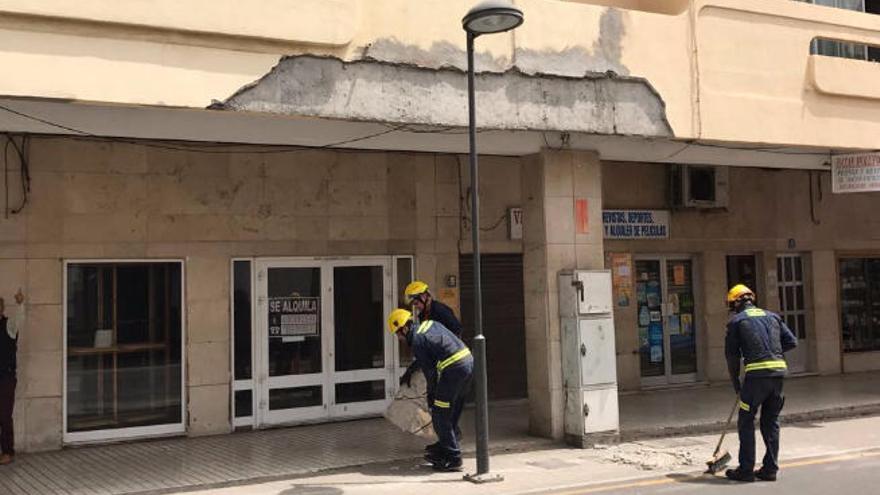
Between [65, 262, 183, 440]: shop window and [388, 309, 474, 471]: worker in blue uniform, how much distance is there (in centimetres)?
380

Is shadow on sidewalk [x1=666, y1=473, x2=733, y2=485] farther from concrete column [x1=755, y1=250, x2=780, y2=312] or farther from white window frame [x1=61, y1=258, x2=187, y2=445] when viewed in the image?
concrete column [x1=755, y1=250, x2=780, y2=312]

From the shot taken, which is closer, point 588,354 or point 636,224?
point 588,354

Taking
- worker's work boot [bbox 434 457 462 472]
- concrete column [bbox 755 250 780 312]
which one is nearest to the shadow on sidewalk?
worker's work boot [bbox 434 457 462 472]

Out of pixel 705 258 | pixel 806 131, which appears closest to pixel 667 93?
pixel 806 131

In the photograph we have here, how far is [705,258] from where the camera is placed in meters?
14.4

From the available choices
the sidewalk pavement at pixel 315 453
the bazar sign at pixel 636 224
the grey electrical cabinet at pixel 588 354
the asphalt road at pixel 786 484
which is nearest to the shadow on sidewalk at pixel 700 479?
the asphalt road at pixel 786 484

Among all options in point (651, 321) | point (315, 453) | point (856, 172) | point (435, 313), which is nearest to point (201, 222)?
point (315, 453)

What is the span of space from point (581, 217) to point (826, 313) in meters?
8.26

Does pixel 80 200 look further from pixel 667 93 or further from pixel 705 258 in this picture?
pixel 705 258

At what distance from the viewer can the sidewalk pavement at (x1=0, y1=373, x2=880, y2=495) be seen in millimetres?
8094

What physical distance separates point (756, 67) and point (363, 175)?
5.69 metres

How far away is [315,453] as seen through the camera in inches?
364

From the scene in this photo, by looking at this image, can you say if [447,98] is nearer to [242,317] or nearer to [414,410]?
[414,410]

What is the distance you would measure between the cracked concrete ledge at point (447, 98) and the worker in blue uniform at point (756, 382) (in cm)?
289
